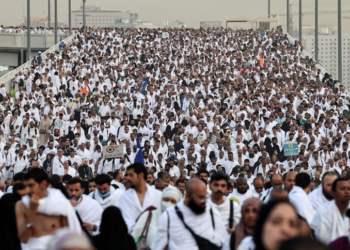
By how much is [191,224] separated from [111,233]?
72 cm

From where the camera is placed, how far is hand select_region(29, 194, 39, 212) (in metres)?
7.50

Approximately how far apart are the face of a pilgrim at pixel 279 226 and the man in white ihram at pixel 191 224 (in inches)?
110

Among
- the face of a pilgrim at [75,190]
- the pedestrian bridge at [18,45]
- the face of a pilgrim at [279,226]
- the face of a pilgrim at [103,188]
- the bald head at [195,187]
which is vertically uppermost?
the pedestrian bridge at [18,45]

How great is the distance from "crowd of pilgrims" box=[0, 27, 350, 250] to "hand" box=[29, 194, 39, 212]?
16 mm

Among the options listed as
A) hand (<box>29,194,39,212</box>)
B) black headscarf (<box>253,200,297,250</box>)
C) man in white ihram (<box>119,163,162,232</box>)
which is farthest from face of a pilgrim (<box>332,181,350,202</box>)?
black headscarf (<box>253,200,297,250</box>)

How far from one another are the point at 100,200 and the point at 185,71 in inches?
1071

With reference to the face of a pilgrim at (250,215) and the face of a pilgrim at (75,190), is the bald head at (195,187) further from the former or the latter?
the face of a pilgrim at (75,190)

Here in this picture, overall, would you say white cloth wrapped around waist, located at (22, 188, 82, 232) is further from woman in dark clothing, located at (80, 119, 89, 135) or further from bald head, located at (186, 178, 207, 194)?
woman in dark clothing, located at (80, 119, 89, 135)

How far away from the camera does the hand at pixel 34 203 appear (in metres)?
7.50

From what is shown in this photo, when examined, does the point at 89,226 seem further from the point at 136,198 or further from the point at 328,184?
the point at 328,184

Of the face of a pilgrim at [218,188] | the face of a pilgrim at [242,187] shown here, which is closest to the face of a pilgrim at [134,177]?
the face of a pilgrim at [218,188]

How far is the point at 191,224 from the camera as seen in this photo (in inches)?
309

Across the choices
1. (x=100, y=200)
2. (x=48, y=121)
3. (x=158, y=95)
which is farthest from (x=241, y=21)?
(x=100, y=200)

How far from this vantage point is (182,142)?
24656mm
